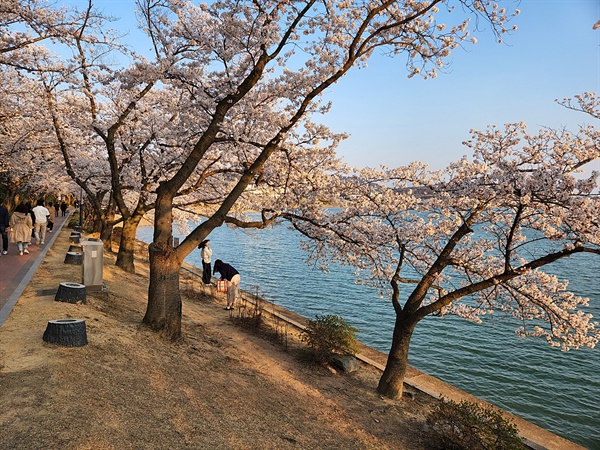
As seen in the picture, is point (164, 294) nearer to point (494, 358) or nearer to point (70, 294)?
point (70, 294)

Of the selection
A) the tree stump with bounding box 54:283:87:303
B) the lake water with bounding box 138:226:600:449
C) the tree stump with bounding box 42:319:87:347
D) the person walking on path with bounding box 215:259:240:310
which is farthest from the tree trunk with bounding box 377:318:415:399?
the tree stump with bounding box 54:283:87:303

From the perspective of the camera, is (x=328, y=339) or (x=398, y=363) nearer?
(x=398, y=363)

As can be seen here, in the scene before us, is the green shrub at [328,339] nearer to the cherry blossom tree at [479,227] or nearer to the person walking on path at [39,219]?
the cherry blossom tree at [479,227]

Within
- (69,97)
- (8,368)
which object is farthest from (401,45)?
(69,97)

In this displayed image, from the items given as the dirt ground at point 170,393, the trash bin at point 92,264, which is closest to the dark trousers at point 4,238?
the dirt ground at point 170,393

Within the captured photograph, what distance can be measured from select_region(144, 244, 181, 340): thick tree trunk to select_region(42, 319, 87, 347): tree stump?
214 cm

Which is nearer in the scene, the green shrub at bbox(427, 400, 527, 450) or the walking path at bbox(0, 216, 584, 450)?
the green shrub at bbox(427, 400, 527, 450)

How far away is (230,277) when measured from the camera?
14.5 m

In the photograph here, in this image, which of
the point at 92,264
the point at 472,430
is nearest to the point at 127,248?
the point at 92,264

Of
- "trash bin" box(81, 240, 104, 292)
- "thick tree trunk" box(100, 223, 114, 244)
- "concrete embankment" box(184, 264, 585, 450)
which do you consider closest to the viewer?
"concrete embankment" box(184, 264, 585, 450)

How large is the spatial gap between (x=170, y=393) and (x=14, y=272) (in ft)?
29.1

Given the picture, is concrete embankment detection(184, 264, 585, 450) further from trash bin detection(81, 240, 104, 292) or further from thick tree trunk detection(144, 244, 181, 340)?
trash bin detection(81, 240, 104, 292)

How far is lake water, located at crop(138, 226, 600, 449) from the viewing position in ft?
38.9

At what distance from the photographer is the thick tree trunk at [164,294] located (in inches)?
364
